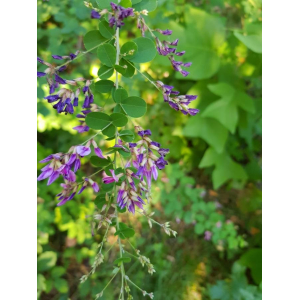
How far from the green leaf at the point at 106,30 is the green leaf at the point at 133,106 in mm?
116

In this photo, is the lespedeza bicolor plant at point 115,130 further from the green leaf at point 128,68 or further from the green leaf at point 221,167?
the green leaf at point 221,167

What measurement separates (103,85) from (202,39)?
1.09m

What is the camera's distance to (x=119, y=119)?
0.52 m

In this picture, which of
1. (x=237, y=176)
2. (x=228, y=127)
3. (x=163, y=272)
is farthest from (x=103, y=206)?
(x=237, y=176)

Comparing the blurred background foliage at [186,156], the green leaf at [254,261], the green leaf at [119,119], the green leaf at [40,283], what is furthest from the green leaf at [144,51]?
the green leaf at [254,261]

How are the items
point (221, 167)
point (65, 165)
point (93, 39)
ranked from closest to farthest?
point (65, 165) < point (93, 39) < point (221, 167)

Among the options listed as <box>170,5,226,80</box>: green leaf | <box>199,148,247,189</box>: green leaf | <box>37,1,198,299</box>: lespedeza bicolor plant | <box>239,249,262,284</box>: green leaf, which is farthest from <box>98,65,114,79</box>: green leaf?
<box>239,249,262,284</box>: green leaf

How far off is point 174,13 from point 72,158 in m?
1.23

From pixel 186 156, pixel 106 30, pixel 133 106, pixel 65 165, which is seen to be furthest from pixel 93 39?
pixel 186 156

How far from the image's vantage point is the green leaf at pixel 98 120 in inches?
20.3

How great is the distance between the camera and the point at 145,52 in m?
0.55

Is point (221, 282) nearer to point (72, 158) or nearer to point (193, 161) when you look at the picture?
point (193, 161)

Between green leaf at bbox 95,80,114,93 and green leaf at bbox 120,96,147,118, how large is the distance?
0.13ft

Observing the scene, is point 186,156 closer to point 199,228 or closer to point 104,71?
point 199,228
